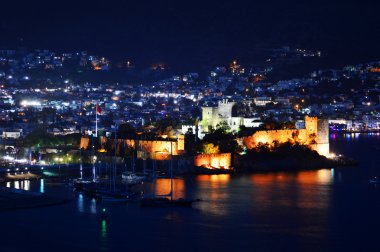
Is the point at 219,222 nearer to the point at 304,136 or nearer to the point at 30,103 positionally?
the point at 304,136

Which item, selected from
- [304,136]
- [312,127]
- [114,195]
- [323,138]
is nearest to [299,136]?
[304,136]

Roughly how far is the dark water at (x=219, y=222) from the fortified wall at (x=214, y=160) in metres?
2.95

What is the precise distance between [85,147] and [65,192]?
10239 mm

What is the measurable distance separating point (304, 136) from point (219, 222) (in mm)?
14049

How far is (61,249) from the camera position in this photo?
1784 centimetres

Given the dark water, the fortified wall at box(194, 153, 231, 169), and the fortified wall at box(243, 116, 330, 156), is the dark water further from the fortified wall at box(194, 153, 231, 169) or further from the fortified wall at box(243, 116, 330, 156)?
the fortified wall at box(243, 116, 330, 156)

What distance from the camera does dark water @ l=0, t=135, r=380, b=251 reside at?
18.4 meters

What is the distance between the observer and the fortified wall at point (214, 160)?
99.6ft

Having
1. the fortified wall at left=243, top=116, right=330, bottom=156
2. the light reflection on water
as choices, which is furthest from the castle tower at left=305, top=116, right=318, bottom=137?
the light reflection on water

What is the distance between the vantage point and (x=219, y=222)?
2059 centimetres

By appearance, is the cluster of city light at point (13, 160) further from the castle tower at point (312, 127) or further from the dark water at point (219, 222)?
the castle tower at point (312, 127)

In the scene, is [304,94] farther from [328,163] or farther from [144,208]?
[144,208]

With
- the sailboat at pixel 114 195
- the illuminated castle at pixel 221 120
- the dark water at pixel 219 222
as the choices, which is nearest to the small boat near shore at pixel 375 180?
the dark water at pixel 219 222

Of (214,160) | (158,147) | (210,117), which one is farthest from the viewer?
(210,117)
